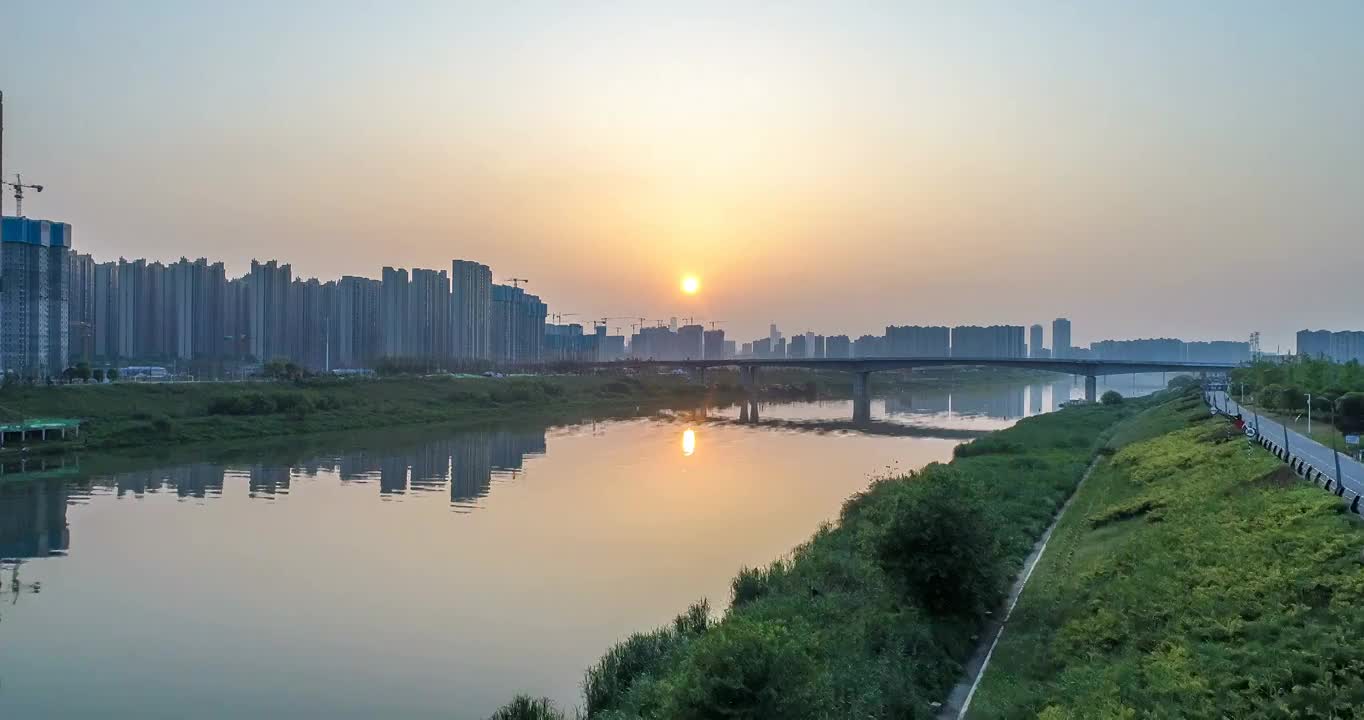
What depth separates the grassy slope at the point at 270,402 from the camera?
38.7 metres

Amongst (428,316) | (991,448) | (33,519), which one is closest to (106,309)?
(428,316)

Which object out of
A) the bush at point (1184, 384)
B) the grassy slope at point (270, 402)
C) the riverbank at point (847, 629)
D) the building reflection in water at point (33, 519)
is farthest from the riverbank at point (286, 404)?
the bush at point (1184, 384)

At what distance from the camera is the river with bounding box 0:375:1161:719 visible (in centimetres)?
1212

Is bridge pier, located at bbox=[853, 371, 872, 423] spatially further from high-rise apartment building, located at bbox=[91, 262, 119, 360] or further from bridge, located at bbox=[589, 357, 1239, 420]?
high-rise apartment building, located at bbox=[91, 262, 119, 360]

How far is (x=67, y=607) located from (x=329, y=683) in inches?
267

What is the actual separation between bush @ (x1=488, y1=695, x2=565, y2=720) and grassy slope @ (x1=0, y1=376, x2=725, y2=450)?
33246 mm

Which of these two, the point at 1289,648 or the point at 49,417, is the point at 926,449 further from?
the point at 49,417

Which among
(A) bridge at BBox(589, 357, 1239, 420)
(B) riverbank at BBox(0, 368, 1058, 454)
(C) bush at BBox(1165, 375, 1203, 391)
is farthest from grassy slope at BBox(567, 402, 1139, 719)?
(C) bush at BBox(1165, 375, 1203, 391)

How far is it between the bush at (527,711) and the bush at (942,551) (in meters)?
5.05

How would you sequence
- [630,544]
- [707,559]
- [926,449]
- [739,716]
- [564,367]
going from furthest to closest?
[564,367]
[926,449]
[630,544]
[707,559]
[739,716]

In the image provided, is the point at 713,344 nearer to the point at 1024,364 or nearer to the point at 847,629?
the point at 1024,364

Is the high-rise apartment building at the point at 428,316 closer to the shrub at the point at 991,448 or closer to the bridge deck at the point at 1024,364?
the bridge deck at the point at 1024,364

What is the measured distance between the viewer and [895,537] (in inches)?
499

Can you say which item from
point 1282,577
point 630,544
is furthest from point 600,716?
point 630,544
